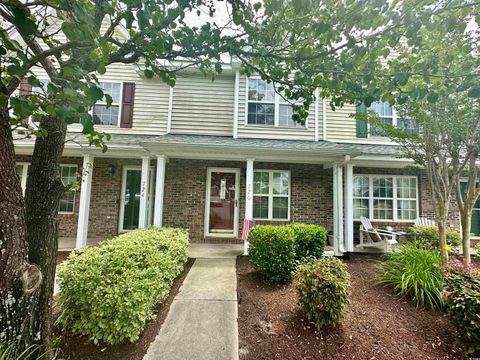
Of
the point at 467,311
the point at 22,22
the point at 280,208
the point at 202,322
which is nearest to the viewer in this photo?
the point at 22,22

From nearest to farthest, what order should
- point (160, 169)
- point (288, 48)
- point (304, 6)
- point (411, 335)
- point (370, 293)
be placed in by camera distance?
1. point (304, 6)
2. point (288, 48)
3. point (411, 335)
4. point (370, 293)
5. point (160, 169)

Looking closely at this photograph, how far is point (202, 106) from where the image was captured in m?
8.23

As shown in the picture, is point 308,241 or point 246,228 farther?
point 246,228

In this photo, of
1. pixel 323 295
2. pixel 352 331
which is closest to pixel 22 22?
pixel 323 295

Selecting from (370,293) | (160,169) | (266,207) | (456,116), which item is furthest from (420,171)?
(160,169)

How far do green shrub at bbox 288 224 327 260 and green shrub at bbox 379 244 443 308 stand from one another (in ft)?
4.00

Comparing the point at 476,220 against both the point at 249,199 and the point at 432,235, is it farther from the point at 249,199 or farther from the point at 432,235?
the point at 249,199

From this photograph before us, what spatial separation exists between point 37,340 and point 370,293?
4.48m

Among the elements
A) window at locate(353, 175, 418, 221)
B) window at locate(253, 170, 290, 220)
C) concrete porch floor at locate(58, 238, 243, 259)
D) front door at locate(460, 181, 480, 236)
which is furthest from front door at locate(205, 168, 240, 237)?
front door at locate(460, 181, 480, 236)

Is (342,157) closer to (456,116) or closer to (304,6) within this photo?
(456,116)

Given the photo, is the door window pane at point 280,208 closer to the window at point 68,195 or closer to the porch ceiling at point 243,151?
the porch ceiling at point 243,151

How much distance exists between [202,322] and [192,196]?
4947 millimetres

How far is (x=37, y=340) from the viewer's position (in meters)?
2.14

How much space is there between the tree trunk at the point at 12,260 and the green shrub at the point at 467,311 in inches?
174
